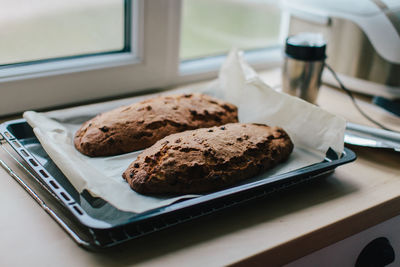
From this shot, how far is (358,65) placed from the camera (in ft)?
3.41

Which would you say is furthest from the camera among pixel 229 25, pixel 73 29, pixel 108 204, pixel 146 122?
pixel 229 25

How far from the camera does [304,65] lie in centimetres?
97

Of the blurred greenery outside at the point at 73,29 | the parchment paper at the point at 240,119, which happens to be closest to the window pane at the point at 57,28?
the blurred greenery outside at the point at 73,29

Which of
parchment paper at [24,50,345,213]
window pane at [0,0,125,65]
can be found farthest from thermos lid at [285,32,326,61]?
window pane at [0,0,125,65]

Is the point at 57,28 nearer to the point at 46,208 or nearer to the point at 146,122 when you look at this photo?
the point at 146,122

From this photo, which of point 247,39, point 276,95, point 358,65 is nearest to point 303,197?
point 276,95

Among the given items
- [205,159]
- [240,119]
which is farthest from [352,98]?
[205,159]

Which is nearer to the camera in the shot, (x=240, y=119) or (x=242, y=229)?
(x=242, y=229)

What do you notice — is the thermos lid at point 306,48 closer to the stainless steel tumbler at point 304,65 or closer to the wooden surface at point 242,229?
the stainless steel tumbler at point 304,65

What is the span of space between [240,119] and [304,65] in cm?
21

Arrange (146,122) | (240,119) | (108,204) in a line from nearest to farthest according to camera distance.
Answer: (108,204)
(146,122)
(240,119)

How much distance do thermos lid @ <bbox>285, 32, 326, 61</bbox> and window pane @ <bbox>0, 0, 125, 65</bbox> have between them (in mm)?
389

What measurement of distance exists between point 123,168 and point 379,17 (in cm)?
65

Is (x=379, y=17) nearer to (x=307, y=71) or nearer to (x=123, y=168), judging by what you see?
(x=307, y=71)
